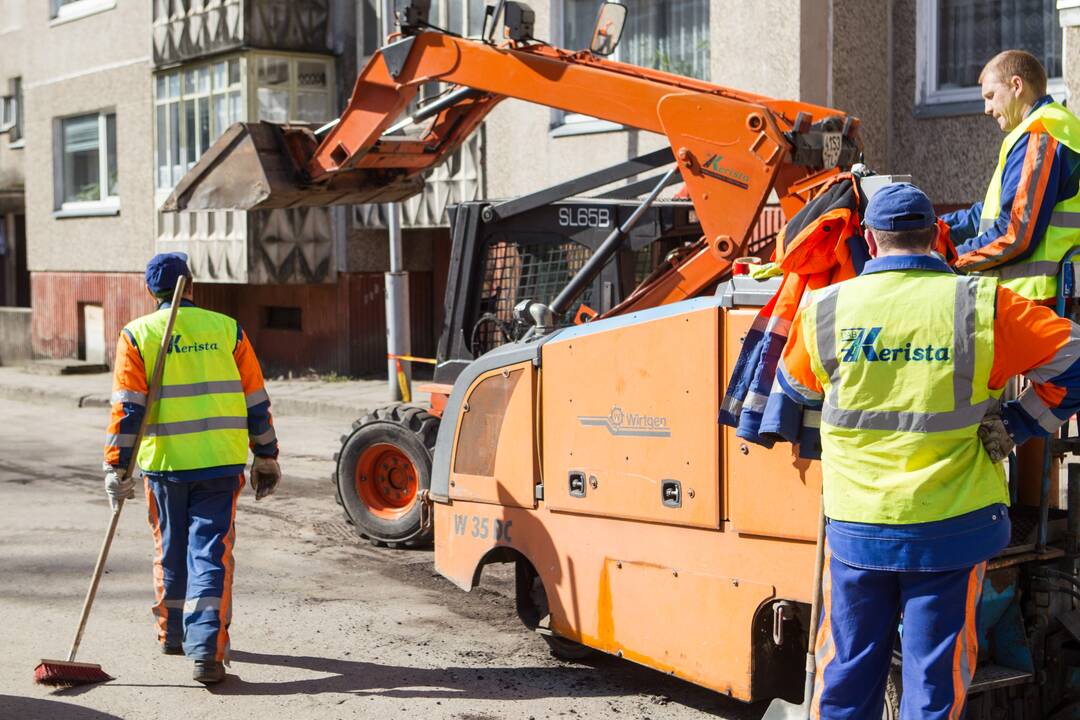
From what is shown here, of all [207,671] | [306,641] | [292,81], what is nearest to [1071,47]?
[306,641]

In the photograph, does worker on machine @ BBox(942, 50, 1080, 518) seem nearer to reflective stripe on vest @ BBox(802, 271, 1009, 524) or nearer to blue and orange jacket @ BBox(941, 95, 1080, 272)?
blue and orange jacket @ BBox(941, 95, 1080, 272)

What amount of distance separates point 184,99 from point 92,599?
612 inches

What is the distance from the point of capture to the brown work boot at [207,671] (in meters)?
6.21

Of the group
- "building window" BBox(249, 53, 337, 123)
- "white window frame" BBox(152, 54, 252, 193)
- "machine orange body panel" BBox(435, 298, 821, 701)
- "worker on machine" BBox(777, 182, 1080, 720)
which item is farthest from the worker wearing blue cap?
"building window" BBox(249, 53, 337, 123)

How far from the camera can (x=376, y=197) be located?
9.98 m

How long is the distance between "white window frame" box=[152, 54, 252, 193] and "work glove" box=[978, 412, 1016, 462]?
53.7ft

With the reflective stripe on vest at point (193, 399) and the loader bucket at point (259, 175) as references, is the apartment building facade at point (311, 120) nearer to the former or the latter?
the loader bucket at point (259, 175)

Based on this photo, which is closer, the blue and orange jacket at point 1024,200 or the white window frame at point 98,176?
the blue and orange jacket at point 1024,200

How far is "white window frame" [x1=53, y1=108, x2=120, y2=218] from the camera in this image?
2342 cm

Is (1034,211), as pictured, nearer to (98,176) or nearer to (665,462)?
(665,462)

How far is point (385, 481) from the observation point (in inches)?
372

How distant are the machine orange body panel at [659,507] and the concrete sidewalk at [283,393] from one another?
32.1 ft

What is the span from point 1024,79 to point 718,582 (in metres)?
2.49

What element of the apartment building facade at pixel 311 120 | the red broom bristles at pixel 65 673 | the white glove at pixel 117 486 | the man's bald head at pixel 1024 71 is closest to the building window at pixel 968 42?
the apartment building facade at pixel 311 120
